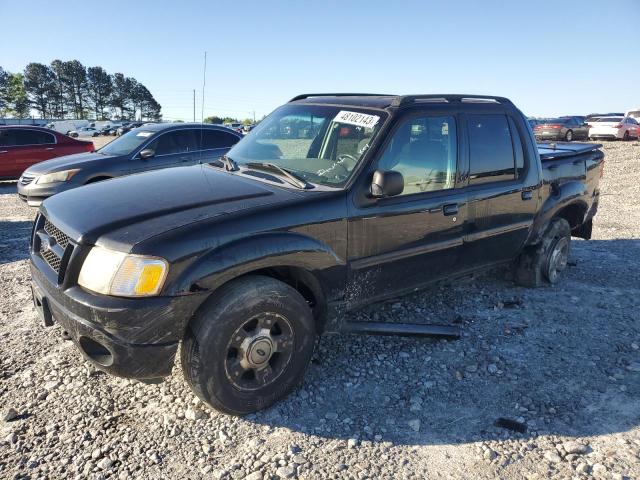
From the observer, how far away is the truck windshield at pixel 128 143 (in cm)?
823

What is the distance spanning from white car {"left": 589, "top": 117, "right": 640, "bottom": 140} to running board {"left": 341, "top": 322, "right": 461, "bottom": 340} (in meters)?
26.8

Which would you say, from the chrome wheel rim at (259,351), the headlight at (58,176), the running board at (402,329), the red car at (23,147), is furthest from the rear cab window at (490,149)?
the red car at (23,147)

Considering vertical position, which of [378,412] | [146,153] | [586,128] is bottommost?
[378,412]

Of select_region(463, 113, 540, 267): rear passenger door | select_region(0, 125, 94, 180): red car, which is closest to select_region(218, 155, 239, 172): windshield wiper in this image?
select_region(463, 113, 540, 267): rear passenger door

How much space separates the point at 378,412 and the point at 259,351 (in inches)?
33.4

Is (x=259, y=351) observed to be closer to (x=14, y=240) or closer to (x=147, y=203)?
(x=147, y=203)

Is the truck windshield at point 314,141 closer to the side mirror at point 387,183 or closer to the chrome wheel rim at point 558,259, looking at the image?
the side mirror at point 387,183

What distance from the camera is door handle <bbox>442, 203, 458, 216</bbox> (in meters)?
3.64

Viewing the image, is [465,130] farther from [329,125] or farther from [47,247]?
[47,247]

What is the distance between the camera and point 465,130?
384 centimetres

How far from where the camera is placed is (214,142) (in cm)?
888

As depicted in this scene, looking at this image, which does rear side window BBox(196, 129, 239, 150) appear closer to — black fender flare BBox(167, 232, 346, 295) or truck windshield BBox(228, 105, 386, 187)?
truck windshield BBox(228, 105, 386, 187)

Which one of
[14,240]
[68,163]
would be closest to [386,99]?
[14,240]

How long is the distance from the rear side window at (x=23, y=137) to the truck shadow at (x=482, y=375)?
11407 mm
